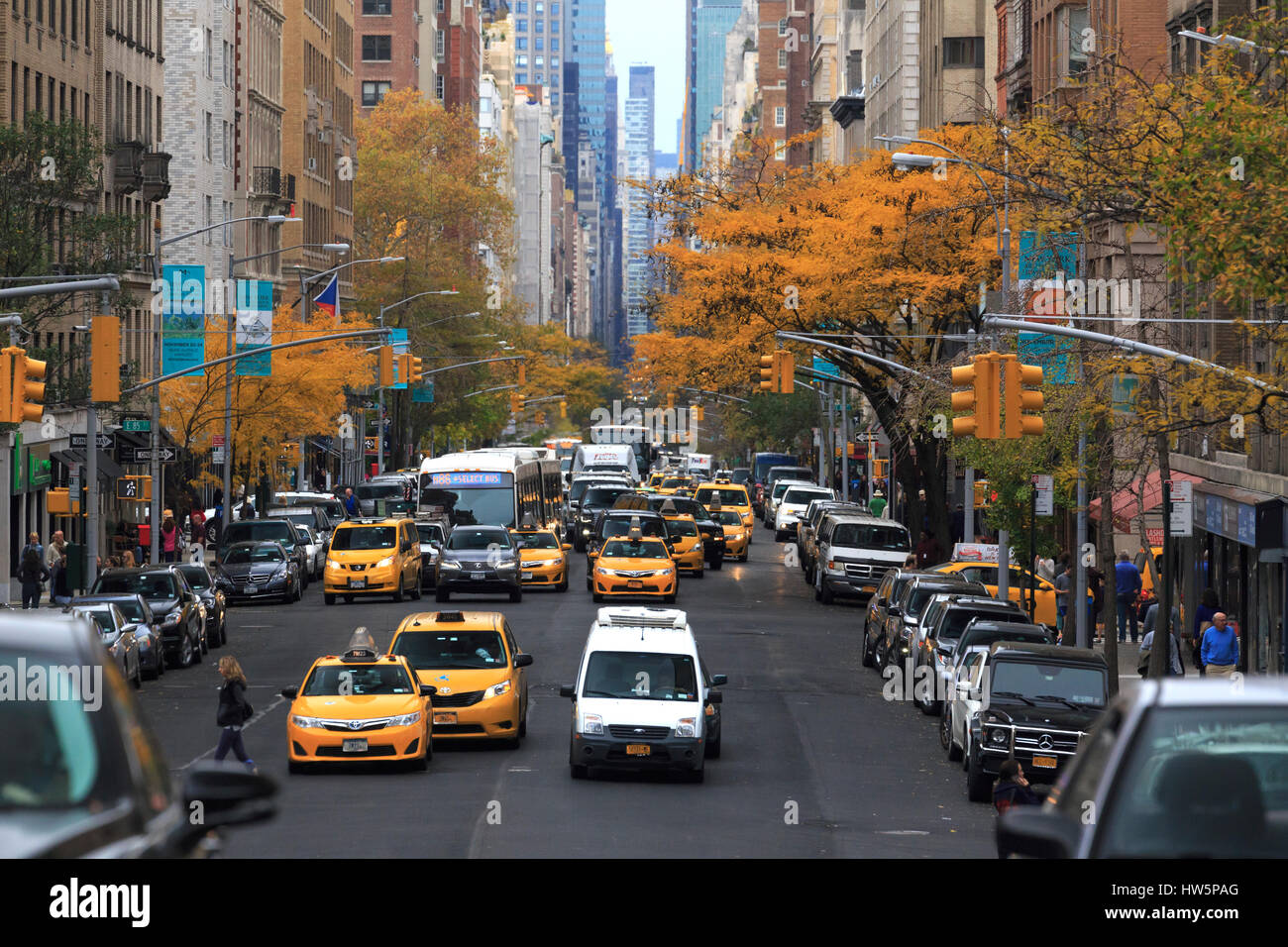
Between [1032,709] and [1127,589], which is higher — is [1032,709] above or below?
below

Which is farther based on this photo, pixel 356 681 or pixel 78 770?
pixel 356 681

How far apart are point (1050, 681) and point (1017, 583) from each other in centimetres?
1907

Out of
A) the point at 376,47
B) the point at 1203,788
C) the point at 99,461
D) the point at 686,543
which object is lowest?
the point at 686,543

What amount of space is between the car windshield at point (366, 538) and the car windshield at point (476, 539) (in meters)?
1.52

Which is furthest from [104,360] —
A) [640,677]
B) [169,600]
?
[640,677]

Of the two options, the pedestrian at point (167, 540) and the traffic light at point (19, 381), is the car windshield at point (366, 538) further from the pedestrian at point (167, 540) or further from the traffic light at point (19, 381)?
the traffic light at point (19, 381)

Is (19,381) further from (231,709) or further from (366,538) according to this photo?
(366,538)

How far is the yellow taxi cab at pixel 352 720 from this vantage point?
73.7 feet

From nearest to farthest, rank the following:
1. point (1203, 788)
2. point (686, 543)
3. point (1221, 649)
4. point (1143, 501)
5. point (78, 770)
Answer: point (78, 770)
point (1203, 788)
point (1221, 649)
point (1143, 501)
point (686, 543)

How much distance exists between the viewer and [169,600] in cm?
3475

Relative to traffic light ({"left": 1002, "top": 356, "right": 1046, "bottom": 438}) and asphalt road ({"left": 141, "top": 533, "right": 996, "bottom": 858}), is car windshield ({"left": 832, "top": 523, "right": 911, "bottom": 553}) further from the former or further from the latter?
traffic light ({"left": 1002, "top": 356, "right": 1046, "bottom": 438})

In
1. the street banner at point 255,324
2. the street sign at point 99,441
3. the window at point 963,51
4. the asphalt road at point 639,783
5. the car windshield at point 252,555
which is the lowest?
the asphalt road at point 639,783

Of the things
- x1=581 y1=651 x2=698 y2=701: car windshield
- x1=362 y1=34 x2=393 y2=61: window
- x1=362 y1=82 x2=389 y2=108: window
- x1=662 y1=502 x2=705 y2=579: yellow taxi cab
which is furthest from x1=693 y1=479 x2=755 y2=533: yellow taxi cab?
x1=362 y1=34 x2=393 y2=61: window

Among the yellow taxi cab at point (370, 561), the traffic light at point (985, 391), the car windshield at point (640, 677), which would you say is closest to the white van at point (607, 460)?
the yellow taxi cab at point (370, 561)
